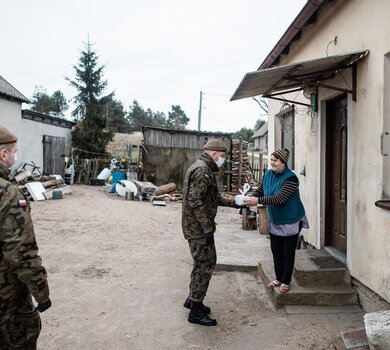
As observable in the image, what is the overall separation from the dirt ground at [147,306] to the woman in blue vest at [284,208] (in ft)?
2.03

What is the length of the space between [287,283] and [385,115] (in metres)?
2.09

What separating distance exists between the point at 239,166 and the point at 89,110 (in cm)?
1282

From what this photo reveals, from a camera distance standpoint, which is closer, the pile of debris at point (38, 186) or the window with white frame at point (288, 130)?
the window with white frame at point (288, 130)

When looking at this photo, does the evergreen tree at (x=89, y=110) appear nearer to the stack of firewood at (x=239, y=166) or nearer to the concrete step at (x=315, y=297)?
the stack of firewood at (x=239, y=166)

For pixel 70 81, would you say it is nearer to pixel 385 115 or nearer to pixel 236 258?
pixel 236 258

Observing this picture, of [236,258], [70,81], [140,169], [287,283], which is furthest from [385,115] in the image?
[70,81]

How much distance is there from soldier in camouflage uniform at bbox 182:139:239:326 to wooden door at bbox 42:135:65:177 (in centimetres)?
1776

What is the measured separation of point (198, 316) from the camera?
13.7 ft

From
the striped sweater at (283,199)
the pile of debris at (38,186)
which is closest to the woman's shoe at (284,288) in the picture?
the striped sweater at (283,199)

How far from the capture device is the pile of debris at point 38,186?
14.7 meters

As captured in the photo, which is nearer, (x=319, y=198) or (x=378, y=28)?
(x=378, y=28)

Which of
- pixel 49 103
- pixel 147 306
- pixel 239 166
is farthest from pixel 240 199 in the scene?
pixel 49 103

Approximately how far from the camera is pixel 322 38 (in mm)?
5719

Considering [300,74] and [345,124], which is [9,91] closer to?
[300,74]
